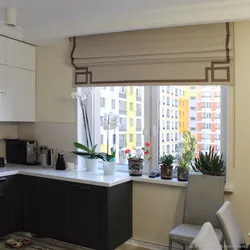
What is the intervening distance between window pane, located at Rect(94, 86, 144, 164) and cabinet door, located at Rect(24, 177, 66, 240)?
2.56 ft

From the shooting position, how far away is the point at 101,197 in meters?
3.04

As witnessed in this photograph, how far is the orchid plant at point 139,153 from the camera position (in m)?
3.40

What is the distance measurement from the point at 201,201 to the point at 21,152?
88.7 inches

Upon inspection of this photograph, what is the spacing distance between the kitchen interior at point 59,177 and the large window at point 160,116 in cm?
26

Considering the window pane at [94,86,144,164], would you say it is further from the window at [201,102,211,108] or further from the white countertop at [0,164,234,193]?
the window at [201,102,211,108]

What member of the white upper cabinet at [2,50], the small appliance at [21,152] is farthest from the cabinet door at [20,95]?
the small appliance at [21,152]

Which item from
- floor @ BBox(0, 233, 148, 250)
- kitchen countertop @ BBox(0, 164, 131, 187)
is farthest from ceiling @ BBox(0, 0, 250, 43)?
floor @ BBox(0, 233, 148, 250)

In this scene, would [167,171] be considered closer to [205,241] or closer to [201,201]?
[201,201]

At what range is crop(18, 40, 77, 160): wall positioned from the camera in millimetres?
3805

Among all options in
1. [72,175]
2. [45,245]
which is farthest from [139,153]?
[45,245]

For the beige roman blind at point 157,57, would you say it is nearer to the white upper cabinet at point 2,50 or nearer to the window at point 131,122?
the window at point 131,122

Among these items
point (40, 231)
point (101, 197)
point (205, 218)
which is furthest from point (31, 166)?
point (205, 218)

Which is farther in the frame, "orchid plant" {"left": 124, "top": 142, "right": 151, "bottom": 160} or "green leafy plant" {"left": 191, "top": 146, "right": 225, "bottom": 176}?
"orchid plant" {"left": 124, "top": 142, "right": 151, "bottom": 160}

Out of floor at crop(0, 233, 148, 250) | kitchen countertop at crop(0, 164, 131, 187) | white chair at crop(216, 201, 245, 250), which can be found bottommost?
floor at crop(0, 233, 148, 250)
